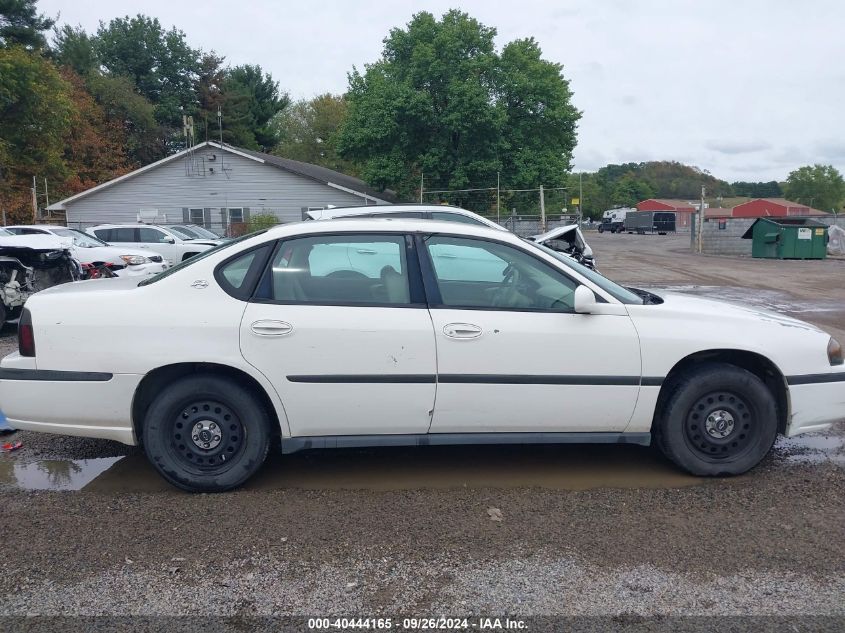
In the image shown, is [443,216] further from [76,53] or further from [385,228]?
[76,53]

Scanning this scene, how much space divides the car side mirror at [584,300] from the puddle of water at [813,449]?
1.94 metres

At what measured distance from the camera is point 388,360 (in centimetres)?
418

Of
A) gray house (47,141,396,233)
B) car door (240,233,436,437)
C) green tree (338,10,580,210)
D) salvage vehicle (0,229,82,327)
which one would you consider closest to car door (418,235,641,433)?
car door (240,233,436,437)

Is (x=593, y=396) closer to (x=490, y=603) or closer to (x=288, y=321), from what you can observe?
(x=490, y=603)

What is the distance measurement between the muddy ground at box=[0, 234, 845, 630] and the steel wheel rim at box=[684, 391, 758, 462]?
20cm

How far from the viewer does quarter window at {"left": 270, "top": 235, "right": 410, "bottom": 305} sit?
4.30 meters

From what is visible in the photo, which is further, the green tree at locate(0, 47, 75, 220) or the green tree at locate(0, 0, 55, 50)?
the green tree at locate(0, 0, 55, 50)

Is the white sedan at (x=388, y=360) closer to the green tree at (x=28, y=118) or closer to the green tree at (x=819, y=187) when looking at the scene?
the green tree at (x=28, y=118)

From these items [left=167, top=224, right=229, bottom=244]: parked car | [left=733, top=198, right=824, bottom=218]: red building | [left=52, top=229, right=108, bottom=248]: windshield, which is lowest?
[left=52, top=229, right=108, bottom=248]: windshield

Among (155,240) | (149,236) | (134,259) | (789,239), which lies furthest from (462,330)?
(789,239)

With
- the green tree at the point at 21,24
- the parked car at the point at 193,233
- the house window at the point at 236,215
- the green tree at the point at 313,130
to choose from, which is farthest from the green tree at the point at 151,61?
the parked car at the point at 193,233

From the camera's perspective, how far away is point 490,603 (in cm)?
311

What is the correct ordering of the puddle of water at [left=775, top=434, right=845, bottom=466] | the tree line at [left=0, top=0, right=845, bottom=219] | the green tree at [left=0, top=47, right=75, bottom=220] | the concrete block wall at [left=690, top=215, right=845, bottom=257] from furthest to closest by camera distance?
the tree line at [left=0, top=0, right=845, bottom=219]
the green tree at [left=0, top=47, right=75, bottom=220]
the concrete block wall at [left=690, top=215, right=845, bottom=257]
the puddle of water at [left=775, top=434, right=845, bottom=466]

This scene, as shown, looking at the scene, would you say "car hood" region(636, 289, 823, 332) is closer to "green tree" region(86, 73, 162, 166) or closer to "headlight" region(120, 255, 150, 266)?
"headlight" region(120, 255, 150, 266)
